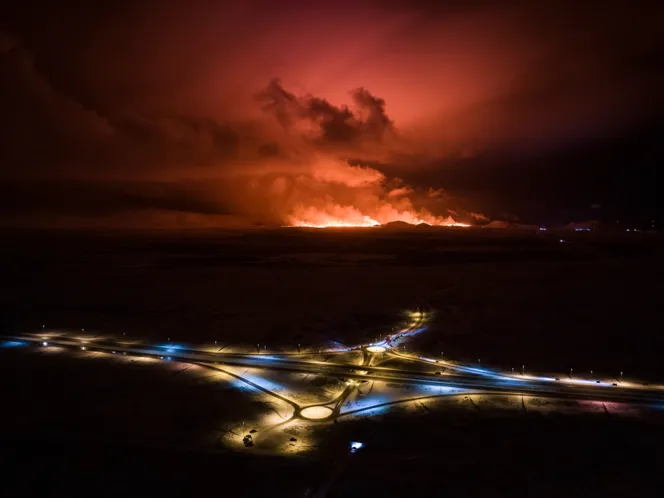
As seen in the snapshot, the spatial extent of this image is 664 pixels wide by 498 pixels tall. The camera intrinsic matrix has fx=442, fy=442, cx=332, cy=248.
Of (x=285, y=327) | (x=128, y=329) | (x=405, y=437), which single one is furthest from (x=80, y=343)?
(x=405, y=437)

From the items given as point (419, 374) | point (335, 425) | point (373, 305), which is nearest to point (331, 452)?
point (335, 425)

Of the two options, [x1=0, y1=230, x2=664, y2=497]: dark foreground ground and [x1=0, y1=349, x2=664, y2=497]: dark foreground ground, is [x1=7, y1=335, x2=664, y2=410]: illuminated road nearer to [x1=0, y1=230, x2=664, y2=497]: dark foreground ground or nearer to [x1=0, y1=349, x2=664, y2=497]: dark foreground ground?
[x1=0, y1=349, x2=664, y2=497]: dark foreground ground

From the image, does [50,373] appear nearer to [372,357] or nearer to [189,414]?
[189,414]

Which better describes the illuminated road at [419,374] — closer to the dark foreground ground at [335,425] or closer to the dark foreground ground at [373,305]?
the dark foreground ground at [335,425]

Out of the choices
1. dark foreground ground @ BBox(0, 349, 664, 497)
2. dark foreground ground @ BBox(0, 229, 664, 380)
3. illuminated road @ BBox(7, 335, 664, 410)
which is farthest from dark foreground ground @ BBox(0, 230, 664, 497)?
illuminated road @ BBox(7, 335, 664, 410)

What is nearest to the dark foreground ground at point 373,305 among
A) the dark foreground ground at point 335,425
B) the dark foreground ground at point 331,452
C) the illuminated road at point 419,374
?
the dark foreground ground at point 335,425

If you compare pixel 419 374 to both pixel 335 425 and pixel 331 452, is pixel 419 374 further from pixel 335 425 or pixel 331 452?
pixel 331 452
